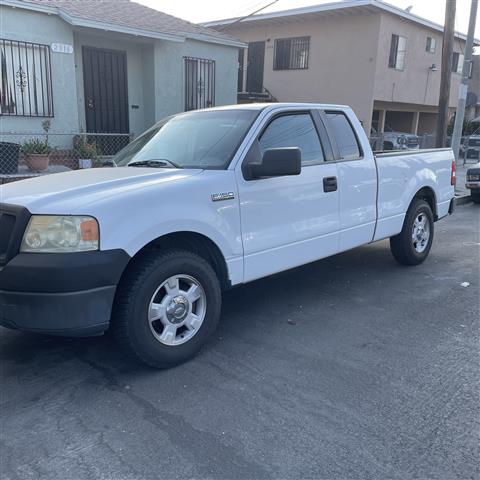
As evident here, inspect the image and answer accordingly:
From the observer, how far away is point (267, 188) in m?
4.13

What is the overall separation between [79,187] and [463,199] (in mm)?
11360

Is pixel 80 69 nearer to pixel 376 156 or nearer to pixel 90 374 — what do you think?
pixel 376 156

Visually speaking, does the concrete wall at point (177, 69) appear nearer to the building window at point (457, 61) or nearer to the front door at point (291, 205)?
the front door at point (291, 205)

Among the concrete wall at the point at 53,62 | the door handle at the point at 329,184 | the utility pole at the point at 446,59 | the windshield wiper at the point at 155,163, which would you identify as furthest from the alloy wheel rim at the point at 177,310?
the utility pole at the point at 446,59

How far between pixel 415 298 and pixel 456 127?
30.5ft

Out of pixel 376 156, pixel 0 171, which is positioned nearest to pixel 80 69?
pixel 0 171

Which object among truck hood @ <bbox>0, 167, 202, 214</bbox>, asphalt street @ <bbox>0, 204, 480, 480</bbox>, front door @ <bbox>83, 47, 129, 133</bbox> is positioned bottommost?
asphalt street @ <bbox>0, 204, 480, 480</bbox>

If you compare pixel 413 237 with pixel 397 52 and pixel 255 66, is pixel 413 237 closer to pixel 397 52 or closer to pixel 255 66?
pixel 397 52

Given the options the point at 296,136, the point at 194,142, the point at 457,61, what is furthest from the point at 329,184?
the point at 457,61

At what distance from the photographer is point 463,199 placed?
12617mm

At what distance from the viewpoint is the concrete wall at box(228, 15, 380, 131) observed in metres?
20.1

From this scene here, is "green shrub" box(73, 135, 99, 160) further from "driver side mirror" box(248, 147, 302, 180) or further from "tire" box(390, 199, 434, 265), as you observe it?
"driver side mirror" box(248, 147, 302, 180)

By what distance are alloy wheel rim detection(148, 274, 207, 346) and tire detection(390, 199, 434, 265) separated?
3.28 m

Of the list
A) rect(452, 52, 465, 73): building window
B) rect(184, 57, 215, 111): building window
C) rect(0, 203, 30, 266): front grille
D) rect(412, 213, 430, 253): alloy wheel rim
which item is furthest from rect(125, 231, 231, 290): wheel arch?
rect(452, 52, 465, 73): building window
